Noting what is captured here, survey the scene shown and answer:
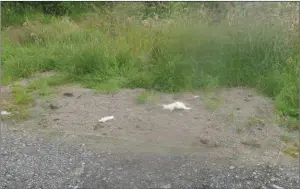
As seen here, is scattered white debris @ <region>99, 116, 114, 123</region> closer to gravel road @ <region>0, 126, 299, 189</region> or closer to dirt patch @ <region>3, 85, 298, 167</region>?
dirt patch @ <region>3, 85, 298, 167</region>

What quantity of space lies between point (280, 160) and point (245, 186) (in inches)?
19.8

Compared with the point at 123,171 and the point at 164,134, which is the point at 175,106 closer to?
the point at 164,134

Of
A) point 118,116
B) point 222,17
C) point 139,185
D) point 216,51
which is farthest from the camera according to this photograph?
point 222,17

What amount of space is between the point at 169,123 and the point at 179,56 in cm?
118

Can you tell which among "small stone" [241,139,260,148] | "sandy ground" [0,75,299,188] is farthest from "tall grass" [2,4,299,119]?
"small stone" [241,139,260,148]

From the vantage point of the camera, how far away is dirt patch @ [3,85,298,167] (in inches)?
152

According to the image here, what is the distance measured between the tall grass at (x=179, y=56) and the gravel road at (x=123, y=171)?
3.81 feet

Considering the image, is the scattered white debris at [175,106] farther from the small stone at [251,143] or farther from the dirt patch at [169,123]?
the small stone at [251,143]

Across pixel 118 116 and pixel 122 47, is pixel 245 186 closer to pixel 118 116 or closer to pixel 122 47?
pixel 118 116

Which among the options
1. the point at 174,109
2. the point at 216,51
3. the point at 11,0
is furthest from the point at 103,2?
the point at 174,109

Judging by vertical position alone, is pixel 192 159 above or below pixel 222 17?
below

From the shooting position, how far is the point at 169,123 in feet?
14.0

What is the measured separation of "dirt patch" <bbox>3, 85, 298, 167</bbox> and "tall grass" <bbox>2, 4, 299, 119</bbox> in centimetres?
20

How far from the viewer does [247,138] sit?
3.99 metres
